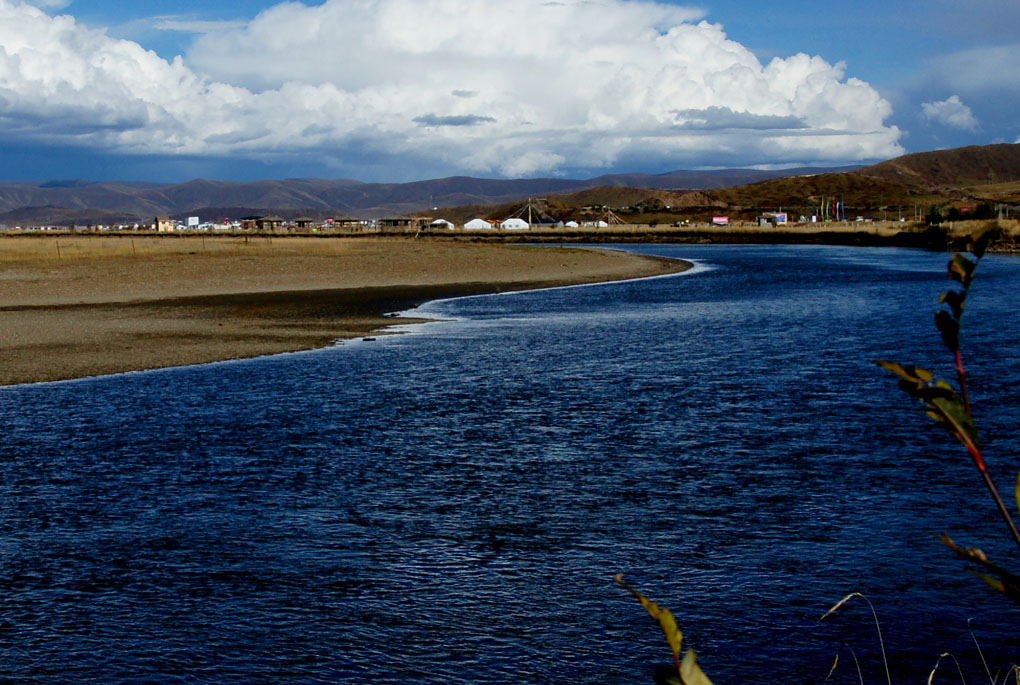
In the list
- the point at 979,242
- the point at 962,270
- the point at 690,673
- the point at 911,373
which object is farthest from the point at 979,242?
the point at 690,673

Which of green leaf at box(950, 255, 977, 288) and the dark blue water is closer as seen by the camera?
green leaf at box(950, 255, 977, 288)

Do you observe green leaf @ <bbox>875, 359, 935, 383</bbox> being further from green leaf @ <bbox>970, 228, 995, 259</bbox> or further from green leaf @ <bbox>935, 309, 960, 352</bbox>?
green leaf @ <bbox>970, 228, 995, 259</bbox>

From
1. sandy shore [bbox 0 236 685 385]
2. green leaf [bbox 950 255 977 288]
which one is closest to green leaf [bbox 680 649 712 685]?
green leaf [bbox 950 255 977 288]

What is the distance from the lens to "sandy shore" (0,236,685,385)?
27391mm

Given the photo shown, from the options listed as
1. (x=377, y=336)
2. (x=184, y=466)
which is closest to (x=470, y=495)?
(x=184, y=466)

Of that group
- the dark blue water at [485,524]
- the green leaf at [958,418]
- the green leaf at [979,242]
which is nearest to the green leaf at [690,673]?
the green leaf at [958,418]

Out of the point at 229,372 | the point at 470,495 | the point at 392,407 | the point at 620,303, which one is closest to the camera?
the point at 470,495

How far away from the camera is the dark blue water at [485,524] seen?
9.05 meters

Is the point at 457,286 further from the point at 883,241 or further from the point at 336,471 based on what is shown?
the point at 883,241

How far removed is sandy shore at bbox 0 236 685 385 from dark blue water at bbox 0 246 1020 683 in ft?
13.4

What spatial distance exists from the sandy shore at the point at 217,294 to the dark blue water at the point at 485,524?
4.07m

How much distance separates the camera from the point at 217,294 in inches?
1786

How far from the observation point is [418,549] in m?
11.5

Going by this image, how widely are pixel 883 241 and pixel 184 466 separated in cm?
10776
